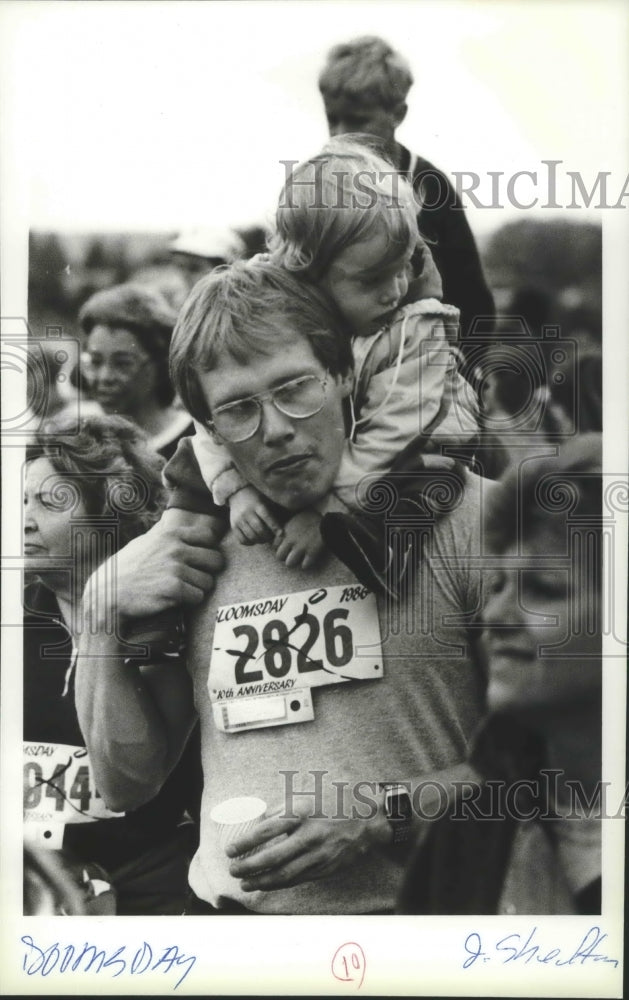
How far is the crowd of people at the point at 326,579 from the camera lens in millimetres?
2244

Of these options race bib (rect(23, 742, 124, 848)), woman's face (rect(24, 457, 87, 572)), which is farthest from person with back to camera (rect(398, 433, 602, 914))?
woman's face (rect(24, 457, 87, 572))

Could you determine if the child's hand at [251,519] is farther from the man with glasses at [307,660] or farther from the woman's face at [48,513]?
the woman's face at [48,513]

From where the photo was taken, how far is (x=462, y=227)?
89.2 inches

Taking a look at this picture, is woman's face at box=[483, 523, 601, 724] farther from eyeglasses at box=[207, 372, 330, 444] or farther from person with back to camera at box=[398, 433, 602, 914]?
eyeglasses at box=[207, 372, 330, 444]

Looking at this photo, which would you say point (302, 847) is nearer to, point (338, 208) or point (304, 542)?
point (304, 542)

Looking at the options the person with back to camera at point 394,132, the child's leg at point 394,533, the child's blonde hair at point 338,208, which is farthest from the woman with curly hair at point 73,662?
the person with back to camera at point 394,132

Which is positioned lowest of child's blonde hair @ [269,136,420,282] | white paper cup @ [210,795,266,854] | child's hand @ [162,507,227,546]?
white paper cup @ [210,795,266,854]

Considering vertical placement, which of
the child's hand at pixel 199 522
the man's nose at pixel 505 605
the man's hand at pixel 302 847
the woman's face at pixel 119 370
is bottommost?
the man's hand at pixel 302 847

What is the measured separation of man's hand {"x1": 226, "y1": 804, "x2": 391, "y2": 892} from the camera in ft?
7.36

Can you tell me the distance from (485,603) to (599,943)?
2.80ft

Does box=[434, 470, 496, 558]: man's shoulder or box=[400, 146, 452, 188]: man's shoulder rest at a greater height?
box=[400, 146, 452, 188]: man's shoulder

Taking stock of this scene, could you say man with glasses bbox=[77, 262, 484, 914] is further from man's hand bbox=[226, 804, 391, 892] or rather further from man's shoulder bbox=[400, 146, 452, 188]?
man's shoulder bbox=[400, 146, 452, 188]
